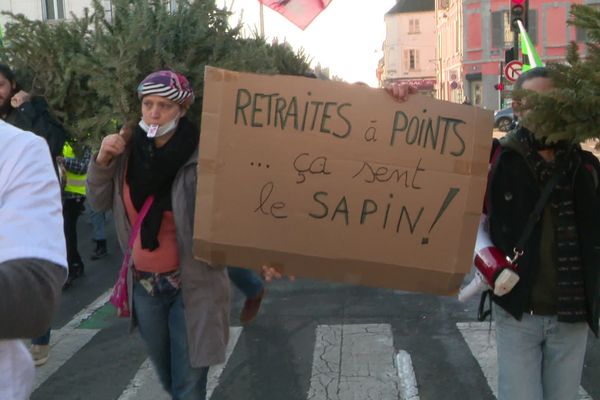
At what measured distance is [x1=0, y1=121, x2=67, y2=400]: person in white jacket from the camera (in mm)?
1315

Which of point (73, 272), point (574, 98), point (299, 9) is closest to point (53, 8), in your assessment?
point (299, 9)

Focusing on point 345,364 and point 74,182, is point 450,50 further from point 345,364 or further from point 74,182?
point 345,364

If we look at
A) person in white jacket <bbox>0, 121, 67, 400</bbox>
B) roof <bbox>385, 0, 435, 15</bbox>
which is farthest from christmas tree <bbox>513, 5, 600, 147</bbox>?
roof <bbox>385, 0, 435, 15</bbox>

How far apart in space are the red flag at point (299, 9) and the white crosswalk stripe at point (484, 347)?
553 cm

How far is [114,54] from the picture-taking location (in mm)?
3775

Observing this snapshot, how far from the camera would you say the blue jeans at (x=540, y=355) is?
111 inches

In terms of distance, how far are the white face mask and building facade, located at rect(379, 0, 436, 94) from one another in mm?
77262

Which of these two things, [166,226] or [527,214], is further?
[166,226]

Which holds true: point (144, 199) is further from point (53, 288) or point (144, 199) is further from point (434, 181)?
point (53, 288)

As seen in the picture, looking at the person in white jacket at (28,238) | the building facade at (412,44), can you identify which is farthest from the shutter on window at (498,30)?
the person in white jacket at (28,238)

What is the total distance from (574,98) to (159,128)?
172 cm

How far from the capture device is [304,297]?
6879 millimetres

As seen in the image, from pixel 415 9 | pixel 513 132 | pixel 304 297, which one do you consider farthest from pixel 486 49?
pixel 513 132

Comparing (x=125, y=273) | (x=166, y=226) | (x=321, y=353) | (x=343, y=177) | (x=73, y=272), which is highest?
(x=343, y=177)
